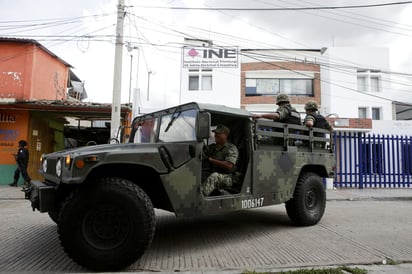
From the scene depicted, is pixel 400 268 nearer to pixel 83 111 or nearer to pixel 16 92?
pixel 83 111

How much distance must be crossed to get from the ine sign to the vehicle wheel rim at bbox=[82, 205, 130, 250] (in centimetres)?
2305

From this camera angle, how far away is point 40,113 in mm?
13180

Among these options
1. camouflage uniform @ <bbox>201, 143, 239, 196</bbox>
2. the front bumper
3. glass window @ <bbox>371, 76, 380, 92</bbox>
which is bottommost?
the front bumper

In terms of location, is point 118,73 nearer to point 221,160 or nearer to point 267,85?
point 221,160

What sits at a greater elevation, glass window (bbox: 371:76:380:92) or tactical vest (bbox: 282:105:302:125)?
glass window (bbox: 371:76:380:92)

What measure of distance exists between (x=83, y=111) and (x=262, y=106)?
16.4 metres

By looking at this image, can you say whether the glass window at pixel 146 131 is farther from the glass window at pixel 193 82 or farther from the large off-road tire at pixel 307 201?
the glass window at pixel 193 82

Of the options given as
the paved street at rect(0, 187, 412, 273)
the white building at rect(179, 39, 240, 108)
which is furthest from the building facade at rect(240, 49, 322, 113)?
the paved street at rect(0, 187, 412, 273)

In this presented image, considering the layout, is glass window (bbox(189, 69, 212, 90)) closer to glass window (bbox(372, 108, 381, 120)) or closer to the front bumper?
glass window (bbox(372, 108, 381, 120))

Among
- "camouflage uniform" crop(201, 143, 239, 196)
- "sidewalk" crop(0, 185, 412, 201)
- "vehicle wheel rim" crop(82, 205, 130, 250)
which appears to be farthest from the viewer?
"sidewalk" crop(0, 185, 412, 201)

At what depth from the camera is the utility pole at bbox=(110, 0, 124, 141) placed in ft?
34.2

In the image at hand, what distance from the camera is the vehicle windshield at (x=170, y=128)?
4262mm

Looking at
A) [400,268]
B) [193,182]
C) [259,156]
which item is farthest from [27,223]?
[400,268]

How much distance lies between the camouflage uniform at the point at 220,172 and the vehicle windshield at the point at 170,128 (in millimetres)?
665
